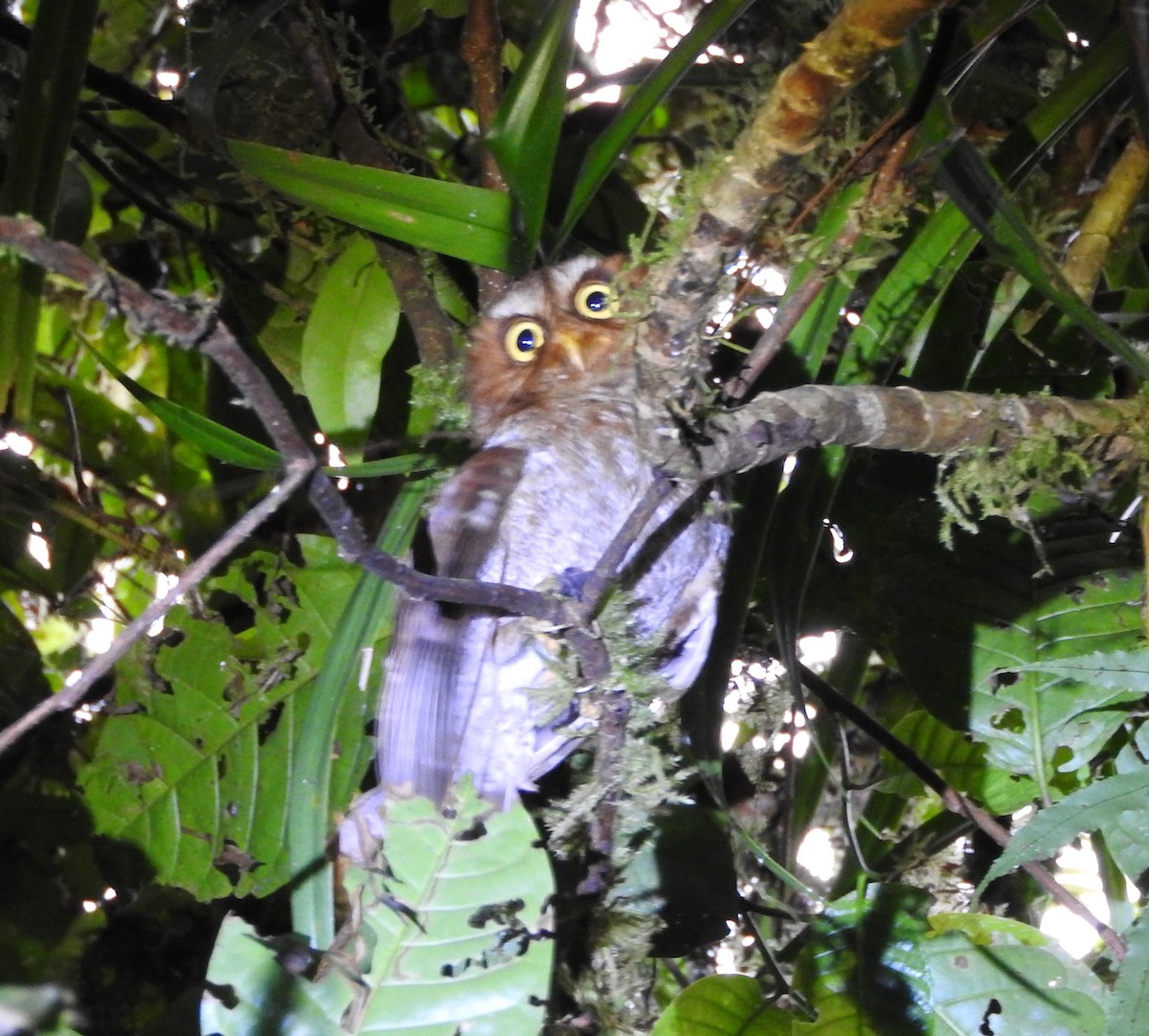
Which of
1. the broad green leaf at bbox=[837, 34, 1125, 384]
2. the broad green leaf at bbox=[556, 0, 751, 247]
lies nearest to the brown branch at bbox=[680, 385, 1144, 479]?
the broad green leaf at bbox=[837, 34, 1125, 384]

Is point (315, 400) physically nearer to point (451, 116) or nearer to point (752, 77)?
point (752, 77)

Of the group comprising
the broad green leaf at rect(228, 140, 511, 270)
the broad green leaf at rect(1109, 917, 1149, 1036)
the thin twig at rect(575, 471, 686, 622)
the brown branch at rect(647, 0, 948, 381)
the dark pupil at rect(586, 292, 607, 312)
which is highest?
the dark pupil at rect(586, 292, 607, 312)

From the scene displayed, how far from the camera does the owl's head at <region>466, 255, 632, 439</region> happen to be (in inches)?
54.1

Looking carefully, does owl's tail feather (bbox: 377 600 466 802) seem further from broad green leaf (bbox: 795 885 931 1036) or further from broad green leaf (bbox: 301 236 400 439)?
broad green leaf (bbox: 795 885 931 1036)

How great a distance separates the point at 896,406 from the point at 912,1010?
69 centimetres

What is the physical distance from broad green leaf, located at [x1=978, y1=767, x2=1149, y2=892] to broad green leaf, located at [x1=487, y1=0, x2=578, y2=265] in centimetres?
78

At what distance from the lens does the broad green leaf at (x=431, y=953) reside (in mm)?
825

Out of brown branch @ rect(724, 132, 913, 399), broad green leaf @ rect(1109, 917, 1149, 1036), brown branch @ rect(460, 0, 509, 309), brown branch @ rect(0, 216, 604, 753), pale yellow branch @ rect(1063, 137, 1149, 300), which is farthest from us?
brown branch @ rect(460, 0, 509, 309)

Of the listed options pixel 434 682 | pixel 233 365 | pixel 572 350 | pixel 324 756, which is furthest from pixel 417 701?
pixel 233 365

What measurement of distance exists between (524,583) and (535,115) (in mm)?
501

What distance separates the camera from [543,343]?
143 cm

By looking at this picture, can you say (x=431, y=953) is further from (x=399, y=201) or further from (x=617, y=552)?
(x=399, y=201)

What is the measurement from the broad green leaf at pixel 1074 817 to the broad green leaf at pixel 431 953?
45 cm

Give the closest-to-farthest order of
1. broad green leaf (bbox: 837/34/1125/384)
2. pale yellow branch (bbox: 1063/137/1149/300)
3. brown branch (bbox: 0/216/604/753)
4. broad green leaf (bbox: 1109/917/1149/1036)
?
brown branch (bbox: 0/216/604/753) → broad green leaf (bbox: 1109/917/1149/1036) → broad green leaf (bbox: 837/34/1125/384) → pale yellow branch (bbox: 1063/137/1149/300)
